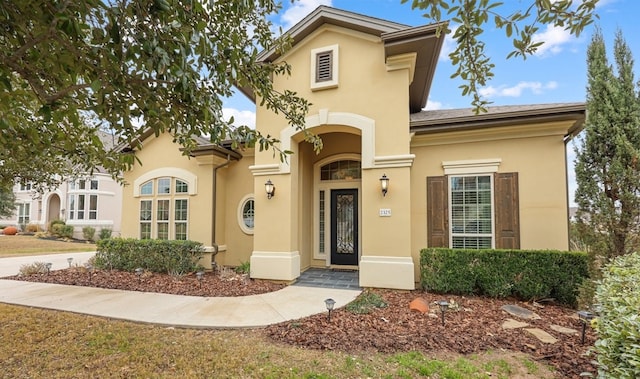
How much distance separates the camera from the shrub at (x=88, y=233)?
21844mm

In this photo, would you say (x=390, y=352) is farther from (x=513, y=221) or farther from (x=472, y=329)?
(x=513, y=221)

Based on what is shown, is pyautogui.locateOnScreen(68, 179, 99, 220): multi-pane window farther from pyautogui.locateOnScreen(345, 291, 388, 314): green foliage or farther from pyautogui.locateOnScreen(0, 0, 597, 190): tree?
pyautogui.locateOnScreen(345, 291, 388, 314): green foliage

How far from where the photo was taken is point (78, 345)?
179 inches

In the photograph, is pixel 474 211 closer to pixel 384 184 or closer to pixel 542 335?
pixel 384 184

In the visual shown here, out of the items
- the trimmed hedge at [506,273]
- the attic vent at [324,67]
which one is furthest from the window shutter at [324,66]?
the trimmed hedge at [506,273]

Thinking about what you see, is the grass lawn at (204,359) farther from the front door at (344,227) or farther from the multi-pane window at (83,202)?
the multi-pane window at (83,202)

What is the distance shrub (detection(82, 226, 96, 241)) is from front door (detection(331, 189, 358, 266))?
68.5ft

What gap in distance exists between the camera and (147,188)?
10.9 m

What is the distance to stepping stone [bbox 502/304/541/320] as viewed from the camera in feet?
18.6

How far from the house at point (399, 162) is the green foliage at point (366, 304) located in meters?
0.91

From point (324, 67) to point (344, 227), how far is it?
487 centimetres

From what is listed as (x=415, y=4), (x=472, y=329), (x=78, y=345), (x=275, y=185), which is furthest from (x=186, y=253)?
(x=415, y=4)

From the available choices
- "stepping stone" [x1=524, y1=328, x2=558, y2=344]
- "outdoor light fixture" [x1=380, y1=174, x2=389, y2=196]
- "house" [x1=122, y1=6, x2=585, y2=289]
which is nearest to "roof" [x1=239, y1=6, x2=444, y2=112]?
"house" [x1=122, y1=6, x2=585, y2=289]

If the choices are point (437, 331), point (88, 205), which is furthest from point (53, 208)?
point (437, 331)
